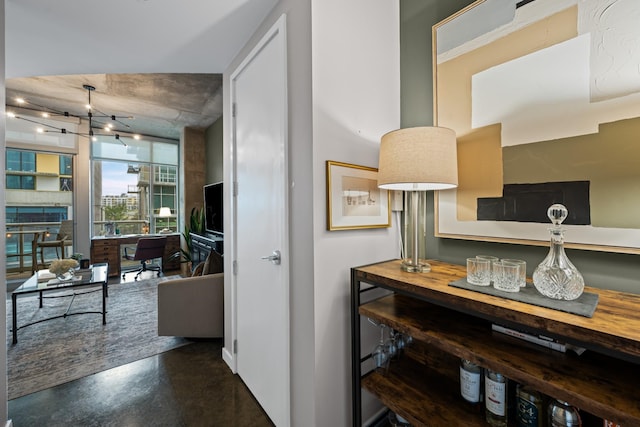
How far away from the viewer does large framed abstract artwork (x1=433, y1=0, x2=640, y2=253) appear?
93cm

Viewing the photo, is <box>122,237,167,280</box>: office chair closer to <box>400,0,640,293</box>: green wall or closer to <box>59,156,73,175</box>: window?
<box>59,156,73,175</box>: window

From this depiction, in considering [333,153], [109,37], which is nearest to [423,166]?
[333,153]

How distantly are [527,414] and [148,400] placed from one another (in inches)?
88.0

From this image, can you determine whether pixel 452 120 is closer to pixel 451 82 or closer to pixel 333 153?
pixel 451 82

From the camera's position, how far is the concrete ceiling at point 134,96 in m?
3.47

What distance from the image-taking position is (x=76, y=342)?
2559 millimetres

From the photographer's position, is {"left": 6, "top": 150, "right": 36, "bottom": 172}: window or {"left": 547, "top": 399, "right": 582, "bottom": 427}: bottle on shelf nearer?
{"left": 547, "top": 399, "right": 582, "bottom": 427}: bottle on shelf

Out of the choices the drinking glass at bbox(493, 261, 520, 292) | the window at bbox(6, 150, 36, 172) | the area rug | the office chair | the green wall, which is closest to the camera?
the drinking glass at bbox(493, 261, 520, 292)

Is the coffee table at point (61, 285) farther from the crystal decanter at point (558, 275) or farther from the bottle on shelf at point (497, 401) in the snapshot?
the crystal decanter at point (558, 275)

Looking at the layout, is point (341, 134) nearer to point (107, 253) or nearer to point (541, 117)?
point (541, 117)

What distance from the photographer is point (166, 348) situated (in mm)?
2492

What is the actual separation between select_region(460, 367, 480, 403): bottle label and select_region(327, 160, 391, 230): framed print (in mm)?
797

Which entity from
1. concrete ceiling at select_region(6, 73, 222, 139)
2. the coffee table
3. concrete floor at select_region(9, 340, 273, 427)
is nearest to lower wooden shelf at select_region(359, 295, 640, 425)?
concrete floor at select_region(9, 340, 273, 427)

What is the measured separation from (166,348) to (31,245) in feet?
14.1
